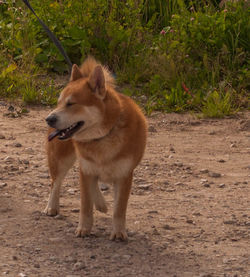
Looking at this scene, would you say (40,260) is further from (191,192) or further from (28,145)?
(28,145)

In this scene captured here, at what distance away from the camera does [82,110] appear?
4.48 meters

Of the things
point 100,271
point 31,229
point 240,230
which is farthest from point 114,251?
point 240,230

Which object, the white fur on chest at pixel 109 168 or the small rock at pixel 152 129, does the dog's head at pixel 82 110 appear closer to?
the white fur on chest at pixel 109 168

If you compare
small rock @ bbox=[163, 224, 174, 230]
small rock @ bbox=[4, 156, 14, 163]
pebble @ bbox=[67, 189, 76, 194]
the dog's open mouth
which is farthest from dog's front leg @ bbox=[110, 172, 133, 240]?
small rock @ bbox=[4, 156, 14, 163]

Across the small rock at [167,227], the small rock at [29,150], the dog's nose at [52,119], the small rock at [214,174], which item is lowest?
the small rock at [29,150]

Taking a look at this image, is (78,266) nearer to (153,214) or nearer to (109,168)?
(109,168)

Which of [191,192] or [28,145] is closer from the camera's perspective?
[191,192]

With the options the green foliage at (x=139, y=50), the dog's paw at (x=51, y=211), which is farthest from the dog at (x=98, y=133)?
the green foliage at (x=139, y=50)

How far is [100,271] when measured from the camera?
4.17 metres

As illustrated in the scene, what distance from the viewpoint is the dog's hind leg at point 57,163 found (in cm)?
509

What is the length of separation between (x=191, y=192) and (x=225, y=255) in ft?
4.62

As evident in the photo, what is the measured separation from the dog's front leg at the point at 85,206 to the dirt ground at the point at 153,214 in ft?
0.26

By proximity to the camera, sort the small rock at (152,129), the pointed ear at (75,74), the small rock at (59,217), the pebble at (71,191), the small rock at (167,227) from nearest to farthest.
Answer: the pointed ear at (75,74)
the small rock at (167,227)
the small rock at (59,217)
the pebble at (71,191)
the small rock at (152,129)

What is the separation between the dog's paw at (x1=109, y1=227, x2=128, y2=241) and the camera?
4.71m
